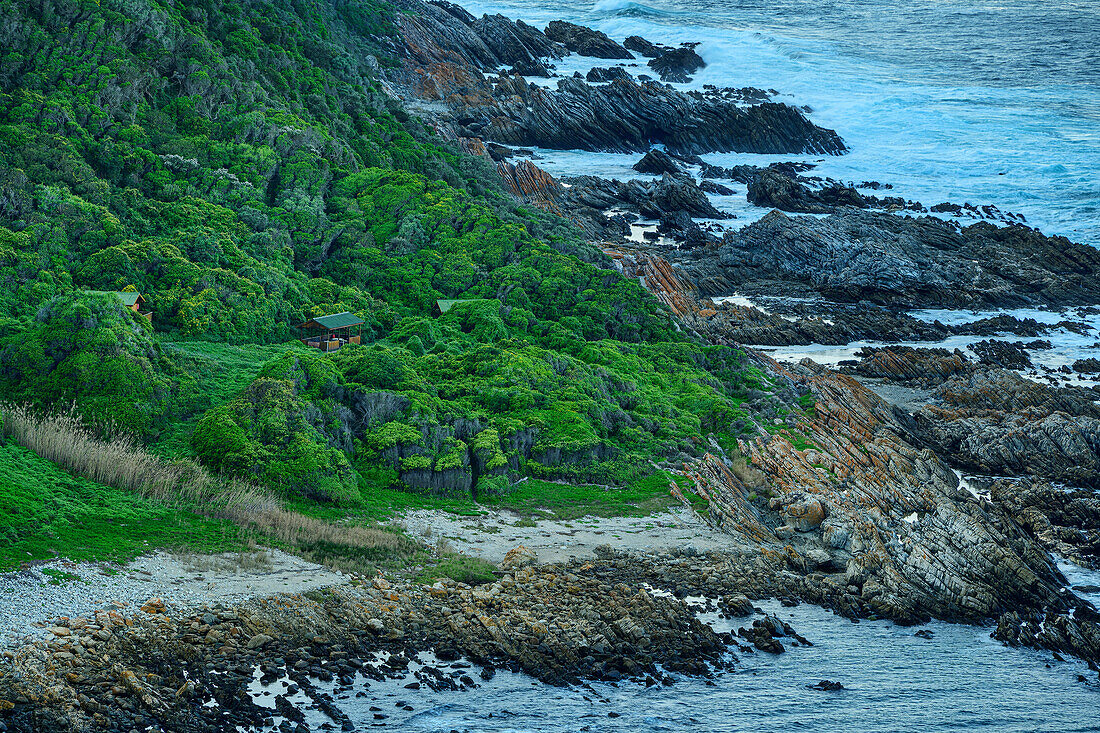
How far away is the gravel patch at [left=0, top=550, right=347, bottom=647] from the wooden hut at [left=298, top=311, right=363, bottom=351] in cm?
1842

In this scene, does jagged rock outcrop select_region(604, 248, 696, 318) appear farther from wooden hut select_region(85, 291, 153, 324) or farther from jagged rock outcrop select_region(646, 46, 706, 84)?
jagged rock outcrop select_region(646, 46, 706, 84)

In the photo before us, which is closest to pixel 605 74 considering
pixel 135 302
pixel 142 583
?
pixel 135 302

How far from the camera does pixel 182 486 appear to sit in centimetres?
3262

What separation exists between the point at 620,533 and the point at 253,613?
14127 mm

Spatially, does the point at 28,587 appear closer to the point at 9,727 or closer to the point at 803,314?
the point at 9,727

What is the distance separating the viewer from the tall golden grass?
105 feet

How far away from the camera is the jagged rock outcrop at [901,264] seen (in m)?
73.7

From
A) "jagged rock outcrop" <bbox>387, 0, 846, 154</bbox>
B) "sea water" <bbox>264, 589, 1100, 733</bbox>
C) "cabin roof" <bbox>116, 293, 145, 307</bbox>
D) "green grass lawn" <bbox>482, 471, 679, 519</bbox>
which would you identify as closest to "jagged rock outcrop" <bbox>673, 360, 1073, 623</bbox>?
"sea water" <bbox>264, 589, 1100, 733</bbox>

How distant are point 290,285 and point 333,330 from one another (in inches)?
153

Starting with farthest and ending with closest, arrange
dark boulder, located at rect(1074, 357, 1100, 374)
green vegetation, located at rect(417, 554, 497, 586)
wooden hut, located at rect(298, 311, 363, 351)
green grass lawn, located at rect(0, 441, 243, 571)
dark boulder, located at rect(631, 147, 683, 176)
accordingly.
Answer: dark boulder, located at rect(631, 147, 683, 176), dark boulder, located at rect(1074, 357, 1100, 374), wooden hut, located at rect(298, 311, 363, 351), green vegetation, located at rect(417, 554, 497, 586), green grass lawn, located at rect(0, 441, 243, 571)

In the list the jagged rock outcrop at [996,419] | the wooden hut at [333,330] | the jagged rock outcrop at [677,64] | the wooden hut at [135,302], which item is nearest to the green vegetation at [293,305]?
the wooden hut at [135,302]

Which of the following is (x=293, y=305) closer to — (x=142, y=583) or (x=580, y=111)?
(x=142, y=583)

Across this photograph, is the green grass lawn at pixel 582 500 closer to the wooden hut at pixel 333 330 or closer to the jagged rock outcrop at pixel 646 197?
the wooden hut at pixel 333 330

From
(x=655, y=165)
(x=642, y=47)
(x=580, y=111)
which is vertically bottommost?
(x=655, y=165)
